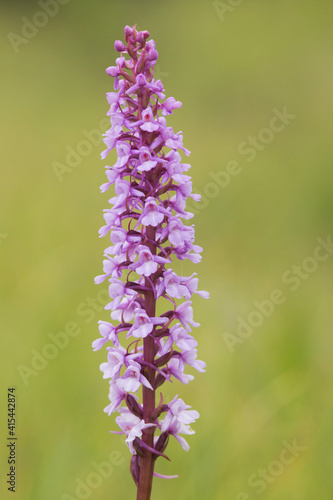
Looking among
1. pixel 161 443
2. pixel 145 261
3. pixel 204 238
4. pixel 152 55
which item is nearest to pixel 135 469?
pixel 161 443

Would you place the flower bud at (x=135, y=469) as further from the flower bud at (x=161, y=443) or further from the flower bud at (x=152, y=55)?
the flower bud at (x=152, y=55)

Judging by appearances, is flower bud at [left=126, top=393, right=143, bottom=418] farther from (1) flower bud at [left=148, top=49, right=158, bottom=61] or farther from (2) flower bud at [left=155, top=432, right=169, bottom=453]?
(1) flower bud at [left=148, top=49, right=158, bottom=61]

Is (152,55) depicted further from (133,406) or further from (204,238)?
(204,238)

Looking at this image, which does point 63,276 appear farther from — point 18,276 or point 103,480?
point 103,480

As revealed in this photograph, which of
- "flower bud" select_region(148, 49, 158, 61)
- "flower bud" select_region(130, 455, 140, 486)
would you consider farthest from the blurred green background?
"flower bud" select_region(148, 49, 158, 61)

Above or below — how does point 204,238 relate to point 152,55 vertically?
above

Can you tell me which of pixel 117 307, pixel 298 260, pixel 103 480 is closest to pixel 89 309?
pixel 103 480
